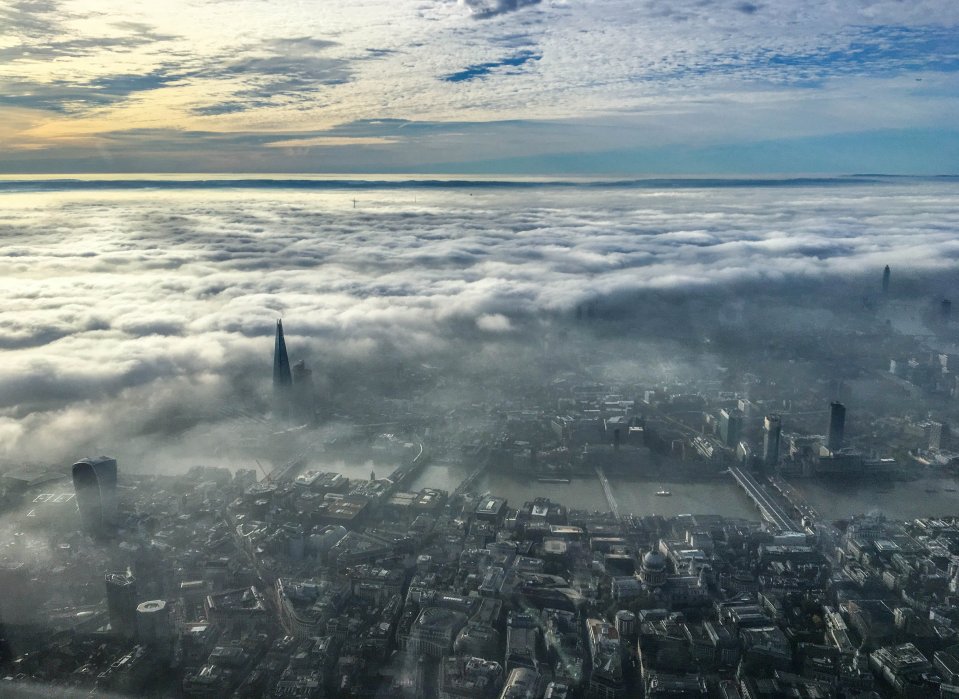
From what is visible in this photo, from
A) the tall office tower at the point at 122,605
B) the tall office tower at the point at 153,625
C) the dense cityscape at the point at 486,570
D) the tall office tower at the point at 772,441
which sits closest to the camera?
the dense cityscape at the point at 486,570

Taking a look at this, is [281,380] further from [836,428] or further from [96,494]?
[836,428]

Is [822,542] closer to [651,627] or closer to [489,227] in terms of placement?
[651,627]

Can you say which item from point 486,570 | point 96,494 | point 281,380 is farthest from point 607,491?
point 96,494

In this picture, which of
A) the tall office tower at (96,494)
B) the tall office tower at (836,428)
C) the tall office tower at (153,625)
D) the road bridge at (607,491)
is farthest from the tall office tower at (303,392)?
the tall office tower at (836,428)

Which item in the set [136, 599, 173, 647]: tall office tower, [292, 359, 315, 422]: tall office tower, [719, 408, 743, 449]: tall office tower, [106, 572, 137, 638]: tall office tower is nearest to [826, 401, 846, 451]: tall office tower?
[719, 408, 743, 449]: tall office tower

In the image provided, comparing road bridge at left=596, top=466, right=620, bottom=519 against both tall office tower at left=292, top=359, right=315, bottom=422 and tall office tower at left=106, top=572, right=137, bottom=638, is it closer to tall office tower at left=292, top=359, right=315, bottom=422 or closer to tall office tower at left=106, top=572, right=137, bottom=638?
tall office tower at left=292, top=359, right=315, bottom=422

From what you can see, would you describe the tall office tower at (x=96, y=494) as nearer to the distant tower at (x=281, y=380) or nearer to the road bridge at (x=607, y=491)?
the distant tower at (x=281, y=380)
